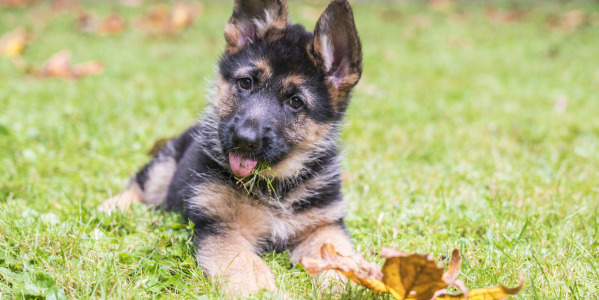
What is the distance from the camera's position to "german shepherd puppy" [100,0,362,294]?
2.87m

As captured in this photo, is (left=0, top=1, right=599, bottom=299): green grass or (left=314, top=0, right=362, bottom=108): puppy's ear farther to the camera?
(left=314, top=0, right=362, bottom=108): puppy's ear

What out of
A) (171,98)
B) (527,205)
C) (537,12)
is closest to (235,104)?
(527,205)

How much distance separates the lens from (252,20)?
330 cm

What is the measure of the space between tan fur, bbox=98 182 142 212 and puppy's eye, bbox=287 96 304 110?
1319 millimetres

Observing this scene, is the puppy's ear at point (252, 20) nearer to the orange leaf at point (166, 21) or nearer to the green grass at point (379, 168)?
the green grass at point (379, 168)

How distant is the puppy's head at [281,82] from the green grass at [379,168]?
1.49ft

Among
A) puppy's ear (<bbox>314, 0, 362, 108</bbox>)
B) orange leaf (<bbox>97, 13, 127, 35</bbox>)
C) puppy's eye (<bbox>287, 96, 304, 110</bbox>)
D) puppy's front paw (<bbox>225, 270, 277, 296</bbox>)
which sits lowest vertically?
orange leaf (<bbox>97, 13, 127, 35</bbox>)

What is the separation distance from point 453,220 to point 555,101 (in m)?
4.59

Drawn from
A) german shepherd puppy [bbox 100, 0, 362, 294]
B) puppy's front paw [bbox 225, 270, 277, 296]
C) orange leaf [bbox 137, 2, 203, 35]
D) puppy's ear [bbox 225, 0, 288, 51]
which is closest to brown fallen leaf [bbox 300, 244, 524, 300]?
puppy's front paw [bbox 225, 270, 277, 296]

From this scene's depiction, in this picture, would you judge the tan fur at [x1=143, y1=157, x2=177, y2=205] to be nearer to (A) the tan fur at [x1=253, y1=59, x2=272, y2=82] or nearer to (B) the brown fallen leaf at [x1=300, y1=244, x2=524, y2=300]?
(A) the tan fur at [x1=253, y1=59, x2=272, y2=82]

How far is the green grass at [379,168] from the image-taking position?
2.57 m

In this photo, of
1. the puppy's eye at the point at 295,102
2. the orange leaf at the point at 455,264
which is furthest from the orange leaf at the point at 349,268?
the puppy's eye at the point at 295,102

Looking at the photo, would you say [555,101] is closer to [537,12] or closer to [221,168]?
[221,168]

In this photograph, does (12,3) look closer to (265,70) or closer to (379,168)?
(379,168)
